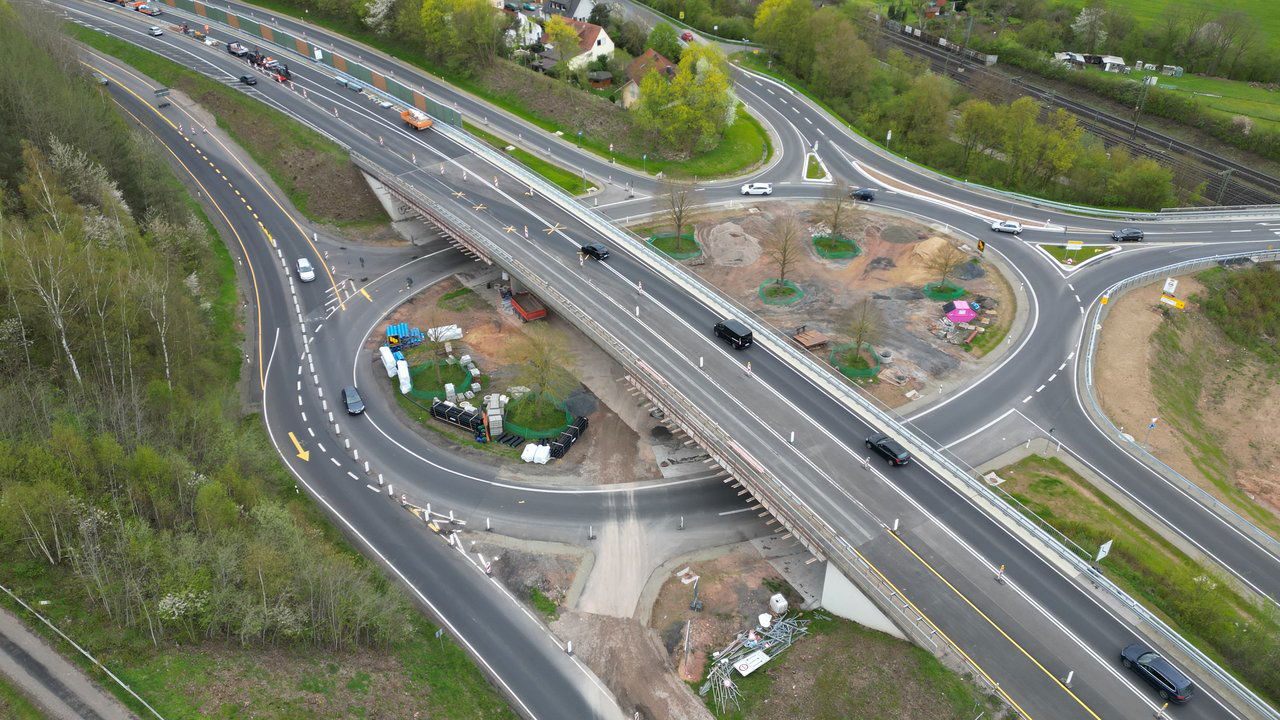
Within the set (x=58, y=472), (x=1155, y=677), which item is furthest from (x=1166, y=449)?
(x=58, y=472)

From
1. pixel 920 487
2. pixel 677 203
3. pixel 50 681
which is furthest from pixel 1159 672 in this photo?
pixel 677 203

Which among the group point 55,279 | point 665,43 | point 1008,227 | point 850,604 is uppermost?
point 665,43

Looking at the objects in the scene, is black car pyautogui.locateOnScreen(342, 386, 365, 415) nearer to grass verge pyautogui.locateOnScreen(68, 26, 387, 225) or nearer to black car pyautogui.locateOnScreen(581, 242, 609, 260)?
black car pyautogui.locateOnScreen(581, 242, 609, 260)

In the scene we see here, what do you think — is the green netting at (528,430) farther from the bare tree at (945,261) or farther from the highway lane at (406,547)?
the bare tree at (945,261)

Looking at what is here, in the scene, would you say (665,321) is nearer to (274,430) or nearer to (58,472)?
(274,430)

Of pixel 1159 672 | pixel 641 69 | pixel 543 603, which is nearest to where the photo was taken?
pixel 1159 672

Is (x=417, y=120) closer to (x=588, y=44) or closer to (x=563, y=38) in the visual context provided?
(x=563, y=38)
